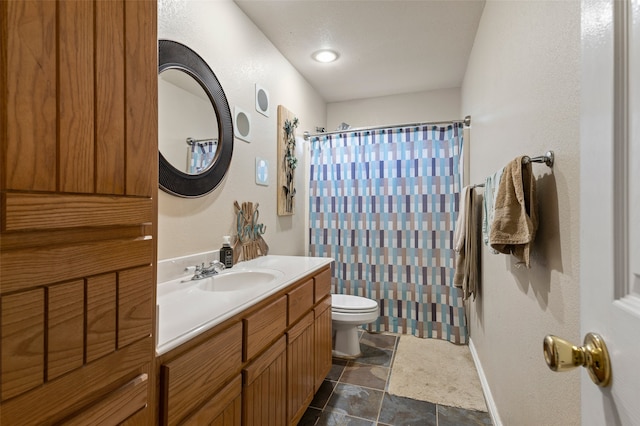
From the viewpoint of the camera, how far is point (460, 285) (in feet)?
7.20

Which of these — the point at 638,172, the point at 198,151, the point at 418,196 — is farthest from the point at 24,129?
the point at 418,196

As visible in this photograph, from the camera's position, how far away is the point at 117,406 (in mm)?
583

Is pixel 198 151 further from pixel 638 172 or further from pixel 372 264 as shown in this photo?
pixel 372 264

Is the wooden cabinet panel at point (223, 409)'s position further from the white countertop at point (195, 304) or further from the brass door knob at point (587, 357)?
the brass door knob at point (587, 357)

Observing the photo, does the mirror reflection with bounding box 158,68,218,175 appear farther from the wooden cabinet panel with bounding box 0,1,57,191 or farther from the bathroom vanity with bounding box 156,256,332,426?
the wooden cabinet panel with bounding box 0,1,57,191

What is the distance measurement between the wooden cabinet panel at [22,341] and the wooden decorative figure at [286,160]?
1.94 m

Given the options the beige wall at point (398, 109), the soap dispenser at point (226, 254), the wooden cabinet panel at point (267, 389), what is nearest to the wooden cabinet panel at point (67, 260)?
the wooden cabinet panel at point (267, 389)

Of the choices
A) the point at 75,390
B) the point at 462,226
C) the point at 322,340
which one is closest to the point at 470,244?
the point at 462,226

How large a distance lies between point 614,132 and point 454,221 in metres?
2.28

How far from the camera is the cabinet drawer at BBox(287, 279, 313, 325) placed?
1.41 meters

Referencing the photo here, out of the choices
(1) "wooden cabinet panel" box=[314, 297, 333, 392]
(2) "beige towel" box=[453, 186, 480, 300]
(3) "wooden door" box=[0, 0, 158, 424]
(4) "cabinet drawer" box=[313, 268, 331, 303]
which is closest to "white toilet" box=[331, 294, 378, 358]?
(1) "wooden cabinet panel" box=[314, 297, 333, 392]

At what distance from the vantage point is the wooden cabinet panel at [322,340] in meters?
1.76

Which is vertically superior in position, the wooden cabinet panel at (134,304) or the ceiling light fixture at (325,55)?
the ceiling light fixture at (325,55)

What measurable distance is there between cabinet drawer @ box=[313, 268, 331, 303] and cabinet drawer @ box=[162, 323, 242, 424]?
2.47 feet
